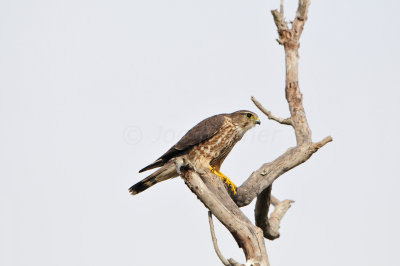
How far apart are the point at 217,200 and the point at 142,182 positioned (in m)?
1.78

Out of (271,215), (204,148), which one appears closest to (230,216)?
(204,148)

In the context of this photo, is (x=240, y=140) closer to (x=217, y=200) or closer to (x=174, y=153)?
(x=174, y=153)

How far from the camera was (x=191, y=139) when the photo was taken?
580 centimetres

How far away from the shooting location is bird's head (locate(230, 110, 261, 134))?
240 inches

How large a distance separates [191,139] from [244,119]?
748 mm

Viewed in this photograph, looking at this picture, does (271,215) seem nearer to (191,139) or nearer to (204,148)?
(204,148)

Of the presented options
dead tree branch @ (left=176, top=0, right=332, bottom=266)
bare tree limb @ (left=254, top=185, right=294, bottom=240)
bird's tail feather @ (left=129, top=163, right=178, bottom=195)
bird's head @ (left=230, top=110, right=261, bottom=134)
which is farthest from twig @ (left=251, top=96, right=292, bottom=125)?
bird's tail feather @ (left=129, top=163, right=178, bottom=195)

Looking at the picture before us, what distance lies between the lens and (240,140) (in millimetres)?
6246

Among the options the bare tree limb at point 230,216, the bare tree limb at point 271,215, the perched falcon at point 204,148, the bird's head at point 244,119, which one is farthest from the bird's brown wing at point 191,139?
the bare tree limb at point 230,216

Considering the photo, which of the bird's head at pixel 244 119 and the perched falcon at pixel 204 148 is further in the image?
the bird's head at pixel 244 119

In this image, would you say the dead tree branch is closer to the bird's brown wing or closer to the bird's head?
the bird's head

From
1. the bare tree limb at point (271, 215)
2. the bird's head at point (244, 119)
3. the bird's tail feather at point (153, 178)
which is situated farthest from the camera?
the bird's head at point (244, 119)

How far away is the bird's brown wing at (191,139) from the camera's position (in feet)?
18.9

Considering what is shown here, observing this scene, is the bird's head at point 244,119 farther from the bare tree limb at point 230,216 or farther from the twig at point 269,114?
the bare tree limb at point 230,216
